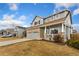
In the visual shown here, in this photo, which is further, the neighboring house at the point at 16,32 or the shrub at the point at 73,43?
the neighboring house at the point at 16,32

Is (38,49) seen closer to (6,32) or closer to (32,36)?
(32,36)

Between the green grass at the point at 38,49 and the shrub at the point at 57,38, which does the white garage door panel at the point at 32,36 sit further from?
the shrub at the point at 57,38

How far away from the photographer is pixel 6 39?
370 centimetres

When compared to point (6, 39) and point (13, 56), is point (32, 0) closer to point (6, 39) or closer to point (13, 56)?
point (6, 39)

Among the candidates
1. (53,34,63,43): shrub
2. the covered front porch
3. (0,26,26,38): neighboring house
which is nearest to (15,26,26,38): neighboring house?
(0,26,26,38): neighboring house

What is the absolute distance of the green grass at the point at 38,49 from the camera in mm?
3600

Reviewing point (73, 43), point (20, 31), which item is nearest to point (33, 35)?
point (20, 31)

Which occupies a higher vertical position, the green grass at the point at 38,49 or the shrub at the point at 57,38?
the shrub at the point at 57,38

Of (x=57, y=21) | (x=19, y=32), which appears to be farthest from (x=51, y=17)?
(x=19, y=32)

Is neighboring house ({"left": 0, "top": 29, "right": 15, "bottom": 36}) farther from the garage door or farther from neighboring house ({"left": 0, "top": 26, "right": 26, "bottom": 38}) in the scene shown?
the garage door

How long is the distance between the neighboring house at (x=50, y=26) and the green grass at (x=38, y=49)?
0.60ft

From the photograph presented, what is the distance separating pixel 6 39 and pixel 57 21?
1253mm

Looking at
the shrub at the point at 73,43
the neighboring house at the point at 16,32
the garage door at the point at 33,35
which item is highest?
the neighboring house at the point at 16,32

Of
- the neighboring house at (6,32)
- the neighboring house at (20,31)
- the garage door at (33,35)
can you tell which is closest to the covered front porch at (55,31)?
the garage door at (33,35)
